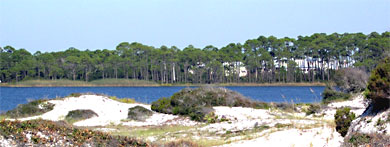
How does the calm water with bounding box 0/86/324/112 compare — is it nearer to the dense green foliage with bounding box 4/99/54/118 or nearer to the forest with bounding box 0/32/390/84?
the dense green foliage with bounding box 4/99/54/118

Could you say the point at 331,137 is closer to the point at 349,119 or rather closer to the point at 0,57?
the point at 349,119

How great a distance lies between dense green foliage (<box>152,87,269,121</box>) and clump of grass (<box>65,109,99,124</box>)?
3.42 meters

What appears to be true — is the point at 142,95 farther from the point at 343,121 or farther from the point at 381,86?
the point at 381,86

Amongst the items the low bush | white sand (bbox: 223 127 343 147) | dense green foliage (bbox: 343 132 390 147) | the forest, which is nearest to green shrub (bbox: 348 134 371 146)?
dense green foliage (bbox: 343 132 390 147)

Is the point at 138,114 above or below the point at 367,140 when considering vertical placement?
below

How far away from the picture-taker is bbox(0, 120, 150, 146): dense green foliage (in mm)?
8320

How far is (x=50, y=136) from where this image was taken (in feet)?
28.7

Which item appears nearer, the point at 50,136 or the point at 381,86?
the point at 50,136

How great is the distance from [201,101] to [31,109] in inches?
362

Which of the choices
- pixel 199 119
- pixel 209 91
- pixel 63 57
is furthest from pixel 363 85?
pixel 63 57

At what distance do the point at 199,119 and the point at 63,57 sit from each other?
309 feet

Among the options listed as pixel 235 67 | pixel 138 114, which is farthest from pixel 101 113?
pixel 235 67

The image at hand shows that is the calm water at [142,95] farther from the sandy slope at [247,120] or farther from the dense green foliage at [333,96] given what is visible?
the sandy slope at [247,120]

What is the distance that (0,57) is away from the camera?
314ft
